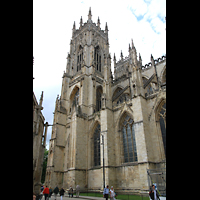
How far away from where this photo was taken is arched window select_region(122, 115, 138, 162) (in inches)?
695

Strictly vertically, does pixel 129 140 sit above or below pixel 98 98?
below

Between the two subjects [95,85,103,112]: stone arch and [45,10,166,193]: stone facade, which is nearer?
[45,10,166,193]: stone facade

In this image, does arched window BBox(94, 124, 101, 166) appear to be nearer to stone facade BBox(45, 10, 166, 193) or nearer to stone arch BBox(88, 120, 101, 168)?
stone facade BBox(45, 10, 166, 193)

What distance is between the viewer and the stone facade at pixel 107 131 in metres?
16.0

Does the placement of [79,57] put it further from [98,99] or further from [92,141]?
[92,141]

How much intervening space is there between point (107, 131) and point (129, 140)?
2793mm

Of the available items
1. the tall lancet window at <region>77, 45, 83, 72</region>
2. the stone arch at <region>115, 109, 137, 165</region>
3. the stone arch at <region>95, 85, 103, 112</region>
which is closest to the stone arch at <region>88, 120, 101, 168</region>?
the stone arch at <region>115, 109, 137, 165</region>

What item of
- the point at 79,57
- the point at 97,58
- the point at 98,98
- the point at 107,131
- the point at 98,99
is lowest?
the point at 107,131

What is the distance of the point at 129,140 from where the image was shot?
18.6 metres

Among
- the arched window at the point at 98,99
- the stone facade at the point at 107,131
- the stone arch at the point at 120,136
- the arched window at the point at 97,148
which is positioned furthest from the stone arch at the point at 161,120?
the arched window at the point at 98,99

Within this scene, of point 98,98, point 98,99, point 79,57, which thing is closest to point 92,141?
point 98,99

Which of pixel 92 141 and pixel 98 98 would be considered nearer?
pixel 92 141

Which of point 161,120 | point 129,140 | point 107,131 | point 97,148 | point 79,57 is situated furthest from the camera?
point 79,57
